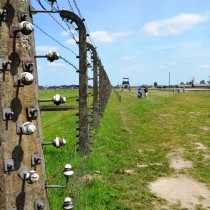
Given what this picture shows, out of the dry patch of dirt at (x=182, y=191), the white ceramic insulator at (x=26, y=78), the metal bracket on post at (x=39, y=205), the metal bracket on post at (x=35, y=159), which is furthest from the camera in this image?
the dry patch of dirt at (x=182, y=191)

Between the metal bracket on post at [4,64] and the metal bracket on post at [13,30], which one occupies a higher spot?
the metal bracket on post at [13,30]

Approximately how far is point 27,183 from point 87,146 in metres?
6.00

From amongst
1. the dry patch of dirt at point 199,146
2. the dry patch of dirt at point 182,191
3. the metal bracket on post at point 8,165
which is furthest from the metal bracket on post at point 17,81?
the dry patch of dirt at point 199,146

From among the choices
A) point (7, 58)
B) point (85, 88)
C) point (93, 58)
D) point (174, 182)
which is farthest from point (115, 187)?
point (93, 58)

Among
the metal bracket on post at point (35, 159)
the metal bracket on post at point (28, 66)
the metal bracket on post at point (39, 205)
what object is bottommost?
the metal bracket on post at point (39, 205)

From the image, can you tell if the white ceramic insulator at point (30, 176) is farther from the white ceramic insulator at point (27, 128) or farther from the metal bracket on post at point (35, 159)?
the white ceramic insulator at point (27, 128)

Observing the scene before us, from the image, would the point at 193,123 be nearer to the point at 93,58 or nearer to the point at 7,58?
the point at 93,58

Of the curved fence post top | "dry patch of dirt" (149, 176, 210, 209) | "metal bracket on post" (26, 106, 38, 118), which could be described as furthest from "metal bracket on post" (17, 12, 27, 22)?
"dry patch of dirt" (149, 176, 210, 209)

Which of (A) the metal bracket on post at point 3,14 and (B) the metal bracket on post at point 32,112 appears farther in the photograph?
(B) the metal bracket on post at point 32,112

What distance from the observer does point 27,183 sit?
12.3 feet

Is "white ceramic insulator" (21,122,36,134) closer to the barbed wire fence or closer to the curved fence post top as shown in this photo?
the barbed wire fence

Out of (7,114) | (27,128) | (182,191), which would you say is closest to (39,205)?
(27,128)

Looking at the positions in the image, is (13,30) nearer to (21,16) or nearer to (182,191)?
(21,16)

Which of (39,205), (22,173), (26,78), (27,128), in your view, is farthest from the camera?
(39,205)
